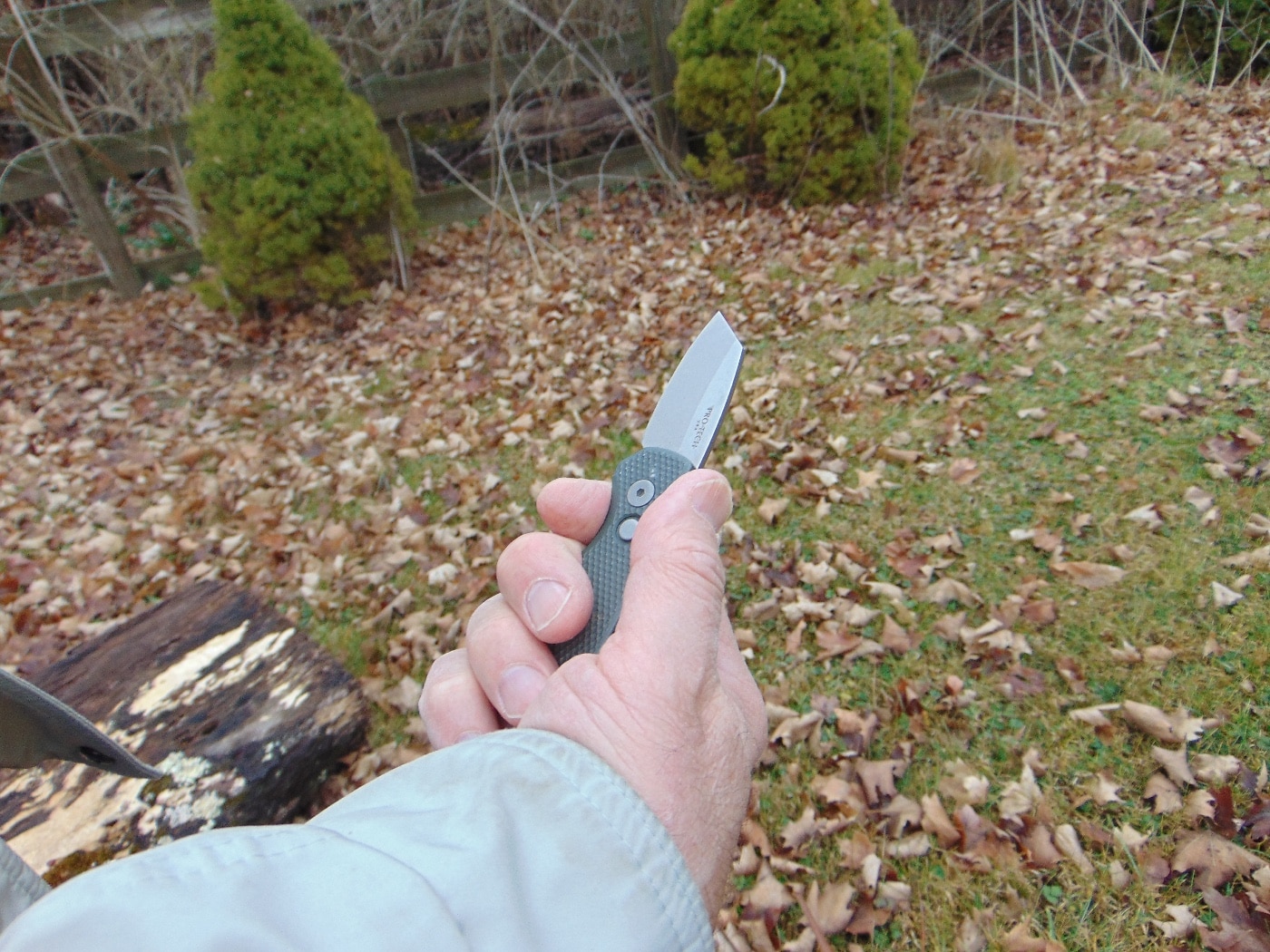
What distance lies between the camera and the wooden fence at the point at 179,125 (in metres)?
6.23

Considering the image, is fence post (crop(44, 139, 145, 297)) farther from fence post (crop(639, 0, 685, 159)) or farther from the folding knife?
the folding knife

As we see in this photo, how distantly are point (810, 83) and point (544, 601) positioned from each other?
609 cm

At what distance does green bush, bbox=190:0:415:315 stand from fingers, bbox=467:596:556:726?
18.1 feet

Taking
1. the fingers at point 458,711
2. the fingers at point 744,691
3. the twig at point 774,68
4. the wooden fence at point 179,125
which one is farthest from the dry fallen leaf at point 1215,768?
the wooden fence at point 179,125

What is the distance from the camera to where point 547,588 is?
1.41 meters

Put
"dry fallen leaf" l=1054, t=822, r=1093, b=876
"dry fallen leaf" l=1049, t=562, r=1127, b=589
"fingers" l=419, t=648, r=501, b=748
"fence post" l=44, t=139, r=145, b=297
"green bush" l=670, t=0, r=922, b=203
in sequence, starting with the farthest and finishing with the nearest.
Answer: "fence post" l=44, t=139, r=145, b=297 < "green bush" l=670, t=0, r=922, b=203 < "dry fallen leaf" l=1049, t=562, r=1127, b=589 < "dry fallen leaf" l=1054, t=822, r=1093, b=876 < "fingers" l=419, t=648, r=501, b=748

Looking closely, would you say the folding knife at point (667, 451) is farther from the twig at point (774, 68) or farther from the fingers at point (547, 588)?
the twig at point (774, 68)

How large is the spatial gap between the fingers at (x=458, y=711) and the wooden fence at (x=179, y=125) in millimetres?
5794

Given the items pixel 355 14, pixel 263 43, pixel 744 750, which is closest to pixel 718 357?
pixel 744 750

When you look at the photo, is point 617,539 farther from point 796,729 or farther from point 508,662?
point 796,729

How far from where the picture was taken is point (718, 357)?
1534 millimetres

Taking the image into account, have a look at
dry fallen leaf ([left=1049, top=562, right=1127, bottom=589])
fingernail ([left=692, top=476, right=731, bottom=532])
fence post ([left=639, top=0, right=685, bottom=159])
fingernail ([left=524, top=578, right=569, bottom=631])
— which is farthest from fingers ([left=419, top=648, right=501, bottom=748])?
fence post ([left=639, top=0, right=685, bottom=159])

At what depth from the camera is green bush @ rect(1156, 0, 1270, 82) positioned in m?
6.80

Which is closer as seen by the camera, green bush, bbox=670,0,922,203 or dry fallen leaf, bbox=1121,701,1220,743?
dry fallen leaf, bbox=1121,701,1220,743
